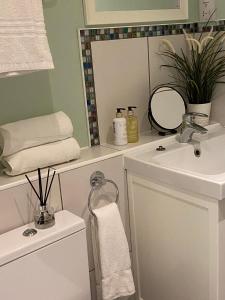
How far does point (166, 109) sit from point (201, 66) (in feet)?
0.91

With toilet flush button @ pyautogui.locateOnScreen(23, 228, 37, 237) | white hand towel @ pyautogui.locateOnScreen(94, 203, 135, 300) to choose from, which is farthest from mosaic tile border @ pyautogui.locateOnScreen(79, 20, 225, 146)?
toilet flush button @ pyautogui.locateOnScreen(23, 228, 37, 237)

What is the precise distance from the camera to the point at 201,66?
1766mm

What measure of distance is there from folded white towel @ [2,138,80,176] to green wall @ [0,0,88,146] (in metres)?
0.16

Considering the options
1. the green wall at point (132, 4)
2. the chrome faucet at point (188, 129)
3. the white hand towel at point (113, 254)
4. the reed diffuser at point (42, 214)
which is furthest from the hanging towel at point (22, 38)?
the chrome faucet at point (188, 129)

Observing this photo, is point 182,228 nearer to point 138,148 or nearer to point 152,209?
point 152,209

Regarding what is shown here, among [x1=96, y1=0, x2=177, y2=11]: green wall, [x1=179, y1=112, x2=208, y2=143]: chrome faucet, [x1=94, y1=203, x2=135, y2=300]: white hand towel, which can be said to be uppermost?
[x1=96, y1=0, x2=177, y2=11]: green wall

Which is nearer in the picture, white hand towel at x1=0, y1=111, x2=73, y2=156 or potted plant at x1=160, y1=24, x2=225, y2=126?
white hand towel at x1=0, y1=111, x2=73, y2=156

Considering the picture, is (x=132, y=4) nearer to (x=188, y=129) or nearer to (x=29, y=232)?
(x=188, y=129)

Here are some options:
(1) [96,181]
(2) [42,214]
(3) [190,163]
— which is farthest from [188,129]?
(2) [42,214]

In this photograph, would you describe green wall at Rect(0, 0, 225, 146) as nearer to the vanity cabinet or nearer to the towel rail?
the towel rail

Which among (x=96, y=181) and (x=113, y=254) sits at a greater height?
(x=96, y=181)

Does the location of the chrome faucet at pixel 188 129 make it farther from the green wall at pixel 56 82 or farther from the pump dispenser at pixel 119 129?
the green wall at pixel 56 82

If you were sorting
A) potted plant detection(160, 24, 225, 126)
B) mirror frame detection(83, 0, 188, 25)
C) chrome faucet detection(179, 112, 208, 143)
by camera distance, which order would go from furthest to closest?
1. potted plant detection(160, 24, 225, 126)
2. chrome faucet detection(179, 112, 208, 143)
3. mirror frame detection(83, 0, 188, 25)

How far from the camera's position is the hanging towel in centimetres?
110
